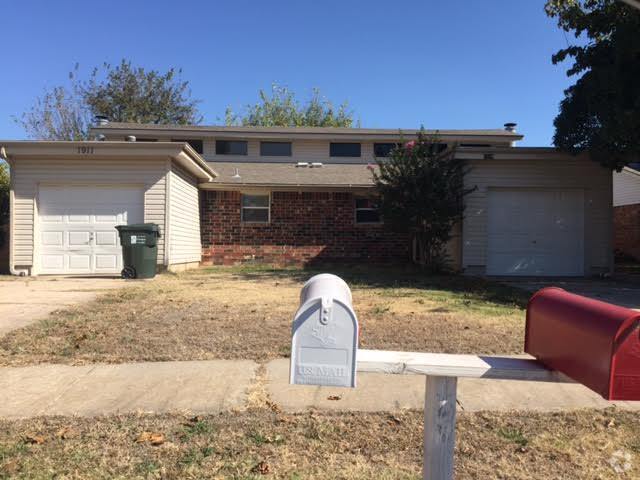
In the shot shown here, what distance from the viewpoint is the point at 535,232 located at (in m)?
13.2

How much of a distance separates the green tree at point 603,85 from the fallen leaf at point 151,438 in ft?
34.0

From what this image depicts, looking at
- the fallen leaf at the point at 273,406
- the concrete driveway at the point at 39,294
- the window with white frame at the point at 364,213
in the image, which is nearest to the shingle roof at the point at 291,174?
the window with white frame at the point at 364,213

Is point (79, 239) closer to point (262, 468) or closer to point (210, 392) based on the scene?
point (210, 392)

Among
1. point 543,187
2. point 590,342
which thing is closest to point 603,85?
point 543,187

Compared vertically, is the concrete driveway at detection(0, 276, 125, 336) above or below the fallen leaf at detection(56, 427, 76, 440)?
above

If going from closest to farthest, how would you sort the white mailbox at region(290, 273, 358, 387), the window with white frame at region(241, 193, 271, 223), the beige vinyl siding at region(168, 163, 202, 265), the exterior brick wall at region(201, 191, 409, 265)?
the white mailbox at region(290, 273, 358, 387)
the beige vinyl siding at region(168, 163, 202, 265)
the exterior brick wall at region(201, 191, 409, 265)
the window with white frame at region(241, 193, 271, 223)

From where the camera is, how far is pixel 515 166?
1316cm

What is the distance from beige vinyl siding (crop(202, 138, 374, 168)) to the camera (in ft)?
62.3

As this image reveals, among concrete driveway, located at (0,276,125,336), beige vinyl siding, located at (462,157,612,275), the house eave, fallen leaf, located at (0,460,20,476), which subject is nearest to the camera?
fallen leaf, located at (0,460,20,476)

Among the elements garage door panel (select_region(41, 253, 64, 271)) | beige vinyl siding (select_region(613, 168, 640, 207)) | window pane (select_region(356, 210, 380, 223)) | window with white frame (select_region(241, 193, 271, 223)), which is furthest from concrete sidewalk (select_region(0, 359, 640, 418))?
beige vinyl siding (select_region(613, 168, 640, 207))

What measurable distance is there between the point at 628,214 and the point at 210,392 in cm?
2194

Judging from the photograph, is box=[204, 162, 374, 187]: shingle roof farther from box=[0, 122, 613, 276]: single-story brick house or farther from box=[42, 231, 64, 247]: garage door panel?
box=[42, 231, 64, 247]: garage door panel

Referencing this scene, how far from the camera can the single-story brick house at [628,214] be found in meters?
19.6

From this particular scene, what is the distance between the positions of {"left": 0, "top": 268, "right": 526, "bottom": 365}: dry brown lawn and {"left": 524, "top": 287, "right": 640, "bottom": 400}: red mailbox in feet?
9.63
